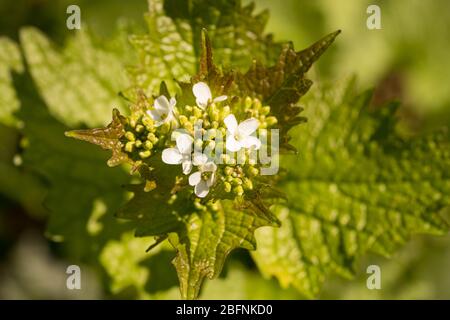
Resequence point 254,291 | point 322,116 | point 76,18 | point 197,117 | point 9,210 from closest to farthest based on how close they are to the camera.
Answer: point 197,117, point 322,116, point 76,18, point 254,291, point 9,210

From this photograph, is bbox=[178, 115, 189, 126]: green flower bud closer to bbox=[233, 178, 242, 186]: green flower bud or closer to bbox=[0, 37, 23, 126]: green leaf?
bbox=[233, 178, 242, 186]: green flower bud

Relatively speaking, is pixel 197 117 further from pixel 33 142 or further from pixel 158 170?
pixel 33 142

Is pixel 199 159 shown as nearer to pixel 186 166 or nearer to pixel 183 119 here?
pixel 186 166

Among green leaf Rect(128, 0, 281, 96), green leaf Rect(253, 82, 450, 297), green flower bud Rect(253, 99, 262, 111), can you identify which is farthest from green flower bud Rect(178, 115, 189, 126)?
green leaf Rect(253, 82, 450, 297)

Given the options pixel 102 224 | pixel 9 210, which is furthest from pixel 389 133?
pixel 9 210

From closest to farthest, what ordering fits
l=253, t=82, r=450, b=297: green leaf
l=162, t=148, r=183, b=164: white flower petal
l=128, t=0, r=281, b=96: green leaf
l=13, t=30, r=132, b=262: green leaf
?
l=162, t=148, r=183, b=164: white flower petal < l=128, t=0, r=281, b=96: green leaf < l=253, t=82, r=450, b=297: green leaf < l=13, t=30, r=132, b=262: green leaf

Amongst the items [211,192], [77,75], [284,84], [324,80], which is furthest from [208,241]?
[324,80]

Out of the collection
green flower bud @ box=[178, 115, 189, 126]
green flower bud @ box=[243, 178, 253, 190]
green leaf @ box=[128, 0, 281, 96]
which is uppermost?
green leaf @ box=[128, 0, 281, 96]
